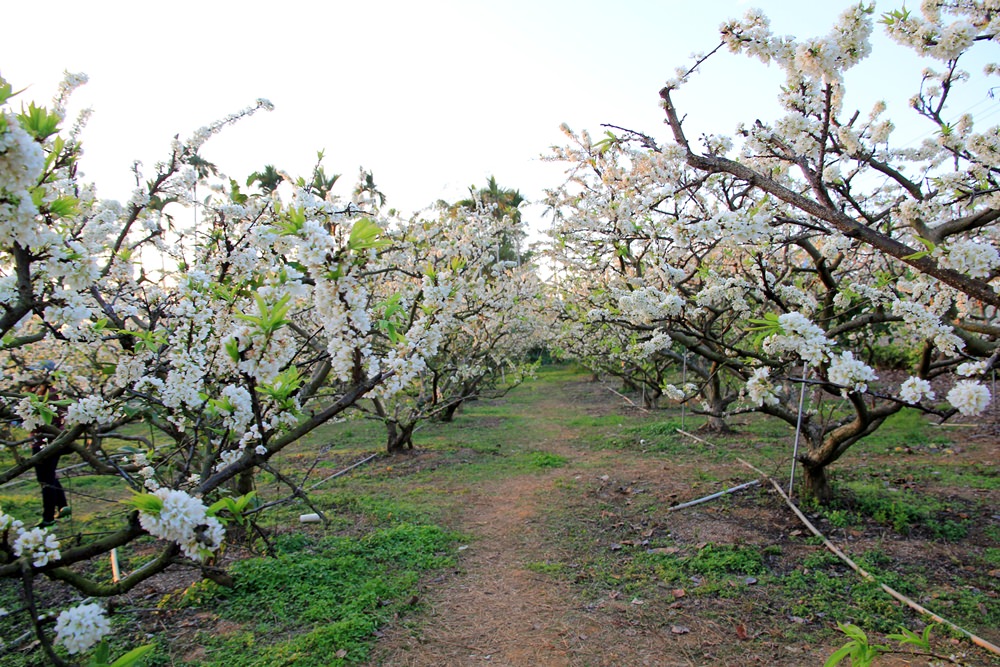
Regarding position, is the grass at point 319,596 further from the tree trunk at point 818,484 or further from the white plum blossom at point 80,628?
the tree trunk at point 818,484

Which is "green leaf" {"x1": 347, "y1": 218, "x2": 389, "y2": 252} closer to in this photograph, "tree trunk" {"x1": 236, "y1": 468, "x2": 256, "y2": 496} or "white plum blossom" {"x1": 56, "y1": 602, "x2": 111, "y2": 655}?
"white plum blossom" {"x1": 56, "y1": 602, "x2": 111, "y2": 655}

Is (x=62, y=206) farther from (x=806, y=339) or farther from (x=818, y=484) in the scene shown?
(x=818, y=484)

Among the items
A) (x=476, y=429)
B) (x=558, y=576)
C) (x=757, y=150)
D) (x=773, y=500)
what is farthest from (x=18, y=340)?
(x=476, y=429)

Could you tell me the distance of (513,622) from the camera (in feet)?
11.1

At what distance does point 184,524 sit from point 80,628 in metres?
0.39

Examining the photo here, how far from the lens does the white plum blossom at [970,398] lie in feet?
7.30

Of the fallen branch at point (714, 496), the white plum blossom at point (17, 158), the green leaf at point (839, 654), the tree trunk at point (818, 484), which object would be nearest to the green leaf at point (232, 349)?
the white plum blossom at point (17, 158)

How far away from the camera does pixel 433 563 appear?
13.7 feet

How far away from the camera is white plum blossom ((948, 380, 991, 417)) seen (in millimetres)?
2227

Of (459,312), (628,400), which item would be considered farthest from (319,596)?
(628,400)

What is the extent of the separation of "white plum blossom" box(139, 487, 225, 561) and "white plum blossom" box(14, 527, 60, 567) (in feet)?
1.34

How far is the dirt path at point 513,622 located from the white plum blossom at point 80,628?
6.11 feet

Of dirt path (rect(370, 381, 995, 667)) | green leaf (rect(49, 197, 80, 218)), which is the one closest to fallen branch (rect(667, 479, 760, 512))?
dirt path (rect(370, 381, 995, 667))

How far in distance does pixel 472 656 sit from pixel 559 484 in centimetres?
324
